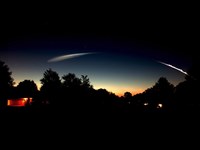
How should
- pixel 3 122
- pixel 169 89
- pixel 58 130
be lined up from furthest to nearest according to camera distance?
pixel 169 89 < pixel 3 122 < pixel 58 130

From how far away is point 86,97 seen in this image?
943 inches

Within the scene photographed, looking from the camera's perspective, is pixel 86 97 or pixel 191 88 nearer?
pixel 86 97

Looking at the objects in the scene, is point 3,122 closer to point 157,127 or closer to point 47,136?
point 47,136

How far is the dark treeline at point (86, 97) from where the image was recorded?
619 inches

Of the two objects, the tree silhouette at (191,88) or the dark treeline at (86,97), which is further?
the tree silhouette at (191,88)

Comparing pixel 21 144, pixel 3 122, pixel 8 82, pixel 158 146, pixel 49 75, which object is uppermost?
pixel 49 75

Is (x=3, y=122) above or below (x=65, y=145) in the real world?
above

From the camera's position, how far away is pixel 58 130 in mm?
8328

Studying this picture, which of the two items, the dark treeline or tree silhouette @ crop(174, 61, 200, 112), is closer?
the dark treeline

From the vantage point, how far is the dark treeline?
1572cm

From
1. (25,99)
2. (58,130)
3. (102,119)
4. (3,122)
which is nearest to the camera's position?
(58,130)

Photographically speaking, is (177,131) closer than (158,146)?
No

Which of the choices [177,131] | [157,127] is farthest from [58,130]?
[177,131]

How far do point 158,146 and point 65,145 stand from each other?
163 inches
